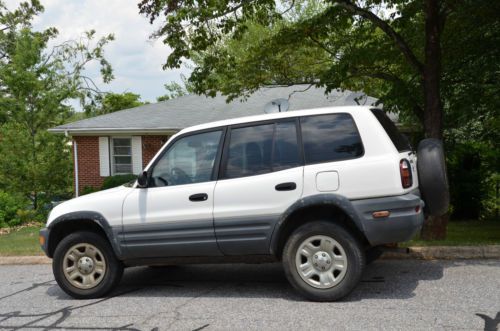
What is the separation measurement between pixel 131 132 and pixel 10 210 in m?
4.86

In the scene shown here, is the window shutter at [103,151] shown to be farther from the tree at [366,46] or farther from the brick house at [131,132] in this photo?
the tree at [366,46]

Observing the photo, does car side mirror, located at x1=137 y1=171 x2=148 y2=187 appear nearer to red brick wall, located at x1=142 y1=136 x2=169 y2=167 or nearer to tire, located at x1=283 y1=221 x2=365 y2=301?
tire, located at x1=283 y1=221 x2=365 y2=301

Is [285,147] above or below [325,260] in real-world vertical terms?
above

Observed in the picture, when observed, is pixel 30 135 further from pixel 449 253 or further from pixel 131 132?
pixel 449 253

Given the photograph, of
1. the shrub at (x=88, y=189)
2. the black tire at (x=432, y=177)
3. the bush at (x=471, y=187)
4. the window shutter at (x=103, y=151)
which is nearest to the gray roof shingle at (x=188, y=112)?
the window shutter at (x=103, y=151)

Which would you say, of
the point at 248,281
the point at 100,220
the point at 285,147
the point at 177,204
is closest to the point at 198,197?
the point at 177,204

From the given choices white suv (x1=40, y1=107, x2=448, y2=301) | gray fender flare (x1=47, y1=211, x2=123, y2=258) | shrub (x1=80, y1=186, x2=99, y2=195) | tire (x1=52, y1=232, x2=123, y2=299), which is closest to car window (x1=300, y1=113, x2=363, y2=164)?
white suv (x1=40, y1=107, x2=448, y2=301)

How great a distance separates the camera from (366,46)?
10172mm

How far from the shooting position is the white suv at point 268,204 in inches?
203

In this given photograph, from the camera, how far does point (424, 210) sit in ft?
18.8

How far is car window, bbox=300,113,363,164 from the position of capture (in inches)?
210

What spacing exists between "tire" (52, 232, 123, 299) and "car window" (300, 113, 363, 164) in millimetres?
2545

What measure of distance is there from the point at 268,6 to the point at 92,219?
244 inches

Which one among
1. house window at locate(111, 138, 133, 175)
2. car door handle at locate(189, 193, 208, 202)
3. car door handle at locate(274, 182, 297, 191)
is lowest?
car door handle at locate(189, 193, 208, 202)
